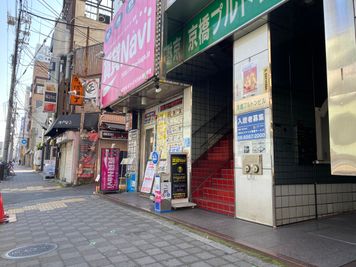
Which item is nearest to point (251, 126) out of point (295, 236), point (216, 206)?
point (295, 236)

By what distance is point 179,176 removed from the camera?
25.5ft

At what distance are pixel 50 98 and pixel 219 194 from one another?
58.4 ft

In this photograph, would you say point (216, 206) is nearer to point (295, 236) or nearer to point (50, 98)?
point (295, 236)

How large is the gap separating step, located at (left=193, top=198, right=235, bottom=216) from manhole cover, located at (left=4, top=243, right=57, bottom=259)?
389 centimetres

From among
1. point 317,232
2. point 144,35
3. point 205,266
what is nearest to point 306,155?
point 317,232

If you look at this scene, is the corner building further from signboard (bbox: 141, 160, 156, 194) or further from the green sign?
signboard (bbox: 141, 160, 156, 194)

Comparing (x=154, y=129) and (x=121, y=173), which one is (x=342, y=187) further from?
(x=121, y=173)

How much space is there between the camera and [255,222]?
5547mm

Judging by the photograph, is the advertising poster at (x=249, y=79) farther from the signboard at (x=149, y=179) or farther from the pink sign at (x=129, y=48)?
the signboard at (x=149, y=179)

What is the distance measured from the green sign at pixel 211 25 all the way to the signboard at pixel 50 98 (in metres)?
15.0

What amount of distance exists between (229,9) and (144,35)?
2.94m

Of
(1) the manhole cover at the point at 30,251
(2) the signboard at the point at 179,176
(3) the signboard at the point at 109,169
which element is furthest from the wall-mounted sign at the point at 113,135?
(1) the manhole cover at the point at 30,251

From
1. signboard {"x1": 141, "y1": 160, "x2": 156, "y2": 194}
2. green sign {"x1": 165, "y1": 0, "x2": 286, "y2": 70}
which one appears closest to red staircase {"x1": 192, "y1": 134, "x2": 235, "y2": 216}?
signboard {"x1": 141, "y1": 160, "x2": 156, "y2": 194}

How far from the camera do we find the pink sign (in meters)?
Result: 7.91
